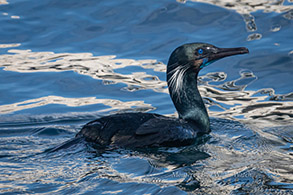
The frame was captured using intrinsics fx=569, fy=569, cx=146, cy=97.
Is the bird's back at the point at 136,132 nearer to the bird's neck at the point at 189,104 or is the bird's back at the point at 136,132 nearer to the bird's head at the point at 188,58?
the bird's neck at the point at 189,104

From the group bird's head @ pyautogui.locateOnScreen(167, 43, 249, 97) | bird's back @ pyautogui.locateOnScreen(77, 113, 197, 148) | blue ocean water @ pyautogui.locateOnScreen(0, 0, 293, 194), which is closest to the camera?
blue ocean water @ pyautogui.locateOnScreen(0, 0, 293, 194)

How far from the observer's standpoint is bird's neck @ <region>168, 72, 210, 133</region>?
23.1 ft

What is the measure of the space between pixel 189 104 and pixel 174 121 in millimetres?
515

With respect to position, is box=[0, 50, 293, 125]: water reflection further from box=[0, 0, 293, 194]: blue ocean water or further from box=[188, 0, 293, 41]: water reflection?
box=[188, 0, 293, 41]: water reflection

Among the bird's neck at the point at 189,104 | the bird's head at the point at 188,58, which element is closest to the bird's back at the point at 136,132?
the bird's neck at the point at 189,104

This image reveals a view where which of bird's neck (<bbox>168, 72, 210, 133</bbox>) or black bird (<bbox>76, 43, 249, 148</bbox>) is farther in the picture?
bird's neck (<bbox>168, 72, 210, 133</bbox>)

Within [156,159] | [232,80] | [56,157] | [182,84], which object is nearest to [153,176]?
[156,159]

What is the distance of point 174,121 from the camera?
665 cm

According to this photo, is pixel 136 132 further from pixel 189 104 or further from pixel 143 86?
pixel 143 86

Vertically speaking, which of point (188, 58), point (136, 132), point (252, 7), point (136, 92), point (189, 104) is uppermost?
point (252, 7)

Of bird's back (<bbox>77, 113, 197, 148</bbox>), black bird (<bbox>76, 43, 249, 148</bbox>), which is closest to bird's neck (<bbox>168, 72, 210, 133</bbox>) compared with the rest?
black bird (<bbox>76, 43, 249, 148</bbox>)

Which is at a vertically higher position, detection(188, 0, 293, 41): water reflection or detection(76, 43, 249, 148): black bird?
A: detection(188, 0, 293, 41): water reflection

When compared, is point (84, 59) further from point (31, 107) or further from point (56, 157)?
point (56, 157)

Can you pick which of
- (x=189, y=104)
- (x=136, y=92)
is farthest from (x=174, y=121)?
(x=136, y=92)
